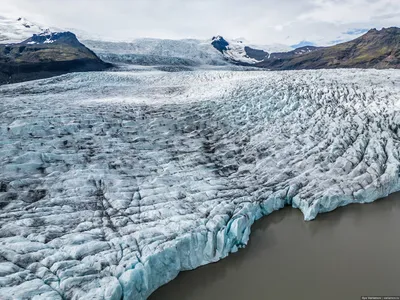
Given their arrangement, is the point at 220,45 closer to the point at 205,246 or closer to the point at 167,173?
the point at 167,173

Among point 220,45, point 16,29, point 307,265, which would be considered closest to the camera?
point 307,265

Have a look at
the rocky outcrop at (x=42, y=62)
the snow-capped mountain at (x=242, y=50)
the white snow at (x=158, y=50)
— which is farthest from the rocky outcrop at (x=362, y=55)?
the rocky outcrop at (x=42, y=62)

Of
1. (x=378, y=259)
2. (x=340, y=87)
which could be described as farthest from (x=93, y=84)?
(x=378, y=259)

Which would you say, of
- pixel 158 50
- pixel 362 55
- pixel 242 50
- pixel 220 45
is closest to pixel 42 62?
pixel 158 50

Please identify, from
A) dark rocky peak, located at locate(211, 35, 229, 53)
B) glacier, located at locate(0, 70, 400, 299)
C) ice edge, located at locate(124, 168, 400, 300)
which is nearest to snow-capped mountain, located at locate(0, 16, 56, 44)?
dark rocky peak, located at locate(211, 35, 229, 53)

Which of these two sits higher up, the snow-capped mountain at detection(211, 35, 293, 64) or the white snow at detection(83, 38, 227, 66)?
the snow-capped mountain at detection(211, 35, 293, 64)

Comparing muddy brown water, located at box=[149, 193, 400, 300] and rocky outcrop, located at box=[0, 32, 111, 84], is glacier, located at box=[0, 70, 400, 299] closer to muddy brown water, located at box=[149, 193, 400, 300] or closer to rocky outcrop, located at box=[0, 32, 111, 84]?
muddy brown water, located at box=[149, 193, 400, 300]

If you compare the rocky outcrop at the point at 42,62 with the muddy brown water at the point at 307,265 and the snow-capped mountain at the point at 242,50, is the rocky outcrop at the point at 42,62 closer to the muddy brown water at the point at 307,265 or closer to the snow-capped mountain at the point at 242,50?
the muddy brown water at the point at 307,265
